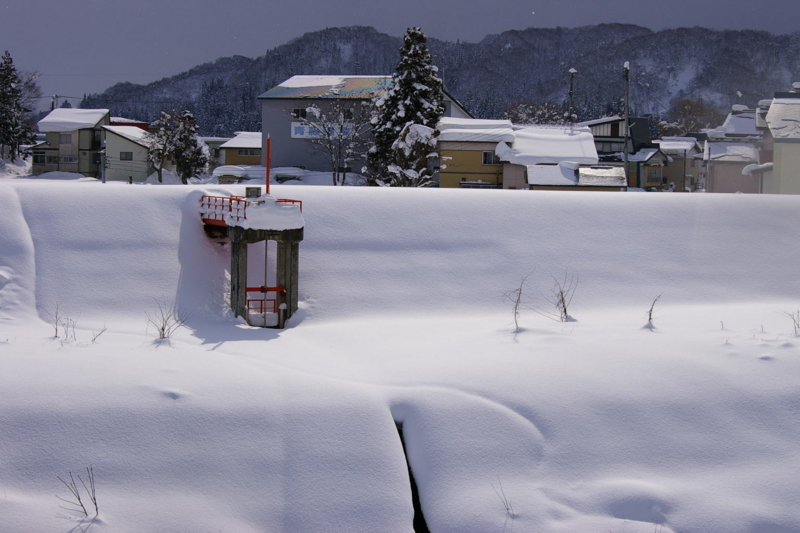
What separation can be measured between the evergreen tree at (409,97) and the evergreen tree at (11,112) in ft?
84.3

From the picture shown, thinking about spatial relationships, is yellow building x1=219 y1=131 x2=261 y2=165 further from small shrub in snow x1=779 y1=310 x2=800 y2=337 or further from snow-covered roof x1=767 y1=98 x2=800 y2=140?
small shrub in snow x1=779 y1=310 x2=800 y2=337

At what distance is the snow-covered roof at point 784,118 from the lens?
84.5 feet

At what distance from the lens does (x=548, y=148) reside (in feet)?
107

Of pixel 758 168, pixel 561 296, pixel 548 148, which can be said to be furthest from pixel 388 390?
pixel 548 148

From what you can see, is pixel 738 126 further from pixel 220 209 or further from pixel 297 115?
pixel 220 209

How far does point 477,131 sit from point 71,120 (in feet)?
89.8

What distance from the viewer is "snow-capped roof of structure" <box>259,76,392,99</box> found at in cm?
4362

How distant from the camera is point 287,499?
27.7 feet

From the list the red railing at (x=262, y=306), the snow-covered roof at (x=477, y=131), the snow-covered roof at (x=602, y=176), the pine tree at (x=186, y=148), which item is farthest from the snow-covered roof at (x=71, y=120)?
the red railing at (x=262, y=306)

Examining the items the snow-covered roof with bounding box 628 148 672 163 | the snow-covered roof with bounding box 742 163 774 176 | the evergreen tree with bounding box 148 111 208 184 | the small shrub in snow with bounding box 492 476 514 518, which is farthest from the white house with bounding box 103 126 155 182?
the small shrub in snow with bounding box 492 476 514 518

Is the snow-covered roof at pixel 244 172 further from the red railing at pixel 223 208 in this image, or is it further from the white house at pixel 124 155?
the red railing at pixel 223 208

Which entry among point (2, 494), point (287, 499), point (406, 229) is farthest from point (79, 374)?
point (406, 229)

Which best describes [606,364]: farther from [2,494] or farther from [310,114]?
[310,114]

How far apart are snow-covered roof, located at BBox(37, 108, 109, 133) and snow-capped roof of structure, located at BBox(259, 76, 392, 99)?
11405 mm
